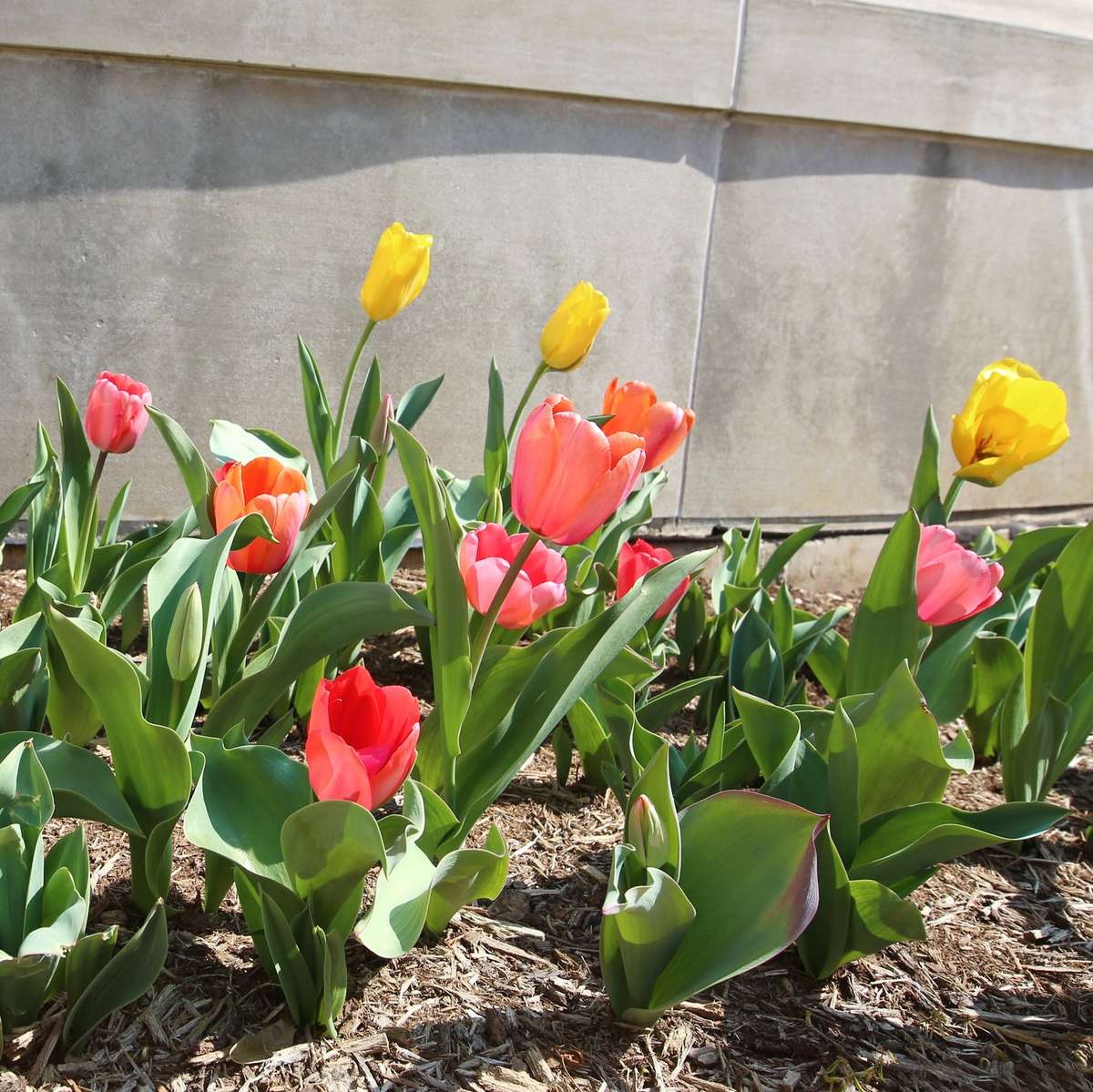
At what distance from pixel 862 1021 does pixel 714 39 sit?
2348 millimetres

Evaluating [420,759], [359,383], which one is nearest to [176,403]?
[359,383]

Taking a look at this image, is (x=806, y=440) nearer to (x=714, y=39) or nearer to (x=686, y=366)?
(x=686, y=366)

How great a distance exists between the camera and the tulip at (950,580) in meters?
1.48

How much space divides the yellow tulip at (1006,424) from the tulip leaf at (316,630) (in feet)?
3.22

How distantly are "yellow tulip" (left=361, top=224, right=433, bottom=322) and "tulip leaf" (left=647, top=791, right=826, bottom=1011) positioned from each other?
104 centimetres

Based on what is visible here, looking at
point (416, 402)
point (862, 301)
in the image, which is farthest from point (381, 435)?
point (862, 301)

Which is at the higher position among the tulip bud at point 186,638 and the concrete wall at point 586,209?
the concrete wall at point 586,209

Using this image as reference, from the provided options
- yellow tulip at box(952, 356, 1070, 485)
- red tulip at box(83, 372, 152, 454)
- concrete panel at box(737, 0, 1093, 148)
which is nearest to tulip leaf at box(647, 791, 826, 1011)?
yellow tulip at box(952, 356, 1070, 485)

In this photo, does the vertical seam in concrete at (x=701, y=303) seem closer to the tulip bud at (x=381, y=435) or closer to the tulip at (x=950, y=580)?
the tulip bud at (x=381, y=435)

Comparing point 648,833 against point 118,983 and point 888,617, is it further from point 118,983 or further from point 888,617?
point 888,617

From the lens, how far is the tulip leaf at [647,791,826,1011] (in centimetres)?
111

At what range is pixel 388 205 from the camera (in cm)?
270

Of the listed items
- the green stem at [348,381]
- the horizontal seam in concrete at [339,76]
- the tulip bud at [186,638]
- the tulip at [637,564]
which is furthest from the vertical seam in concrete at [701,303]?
the tulip bud at [186,638]

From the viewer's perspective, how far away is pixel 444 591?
1.17 meters
